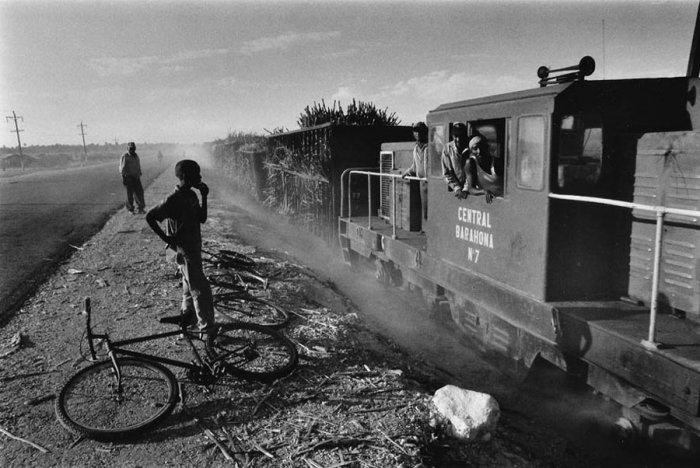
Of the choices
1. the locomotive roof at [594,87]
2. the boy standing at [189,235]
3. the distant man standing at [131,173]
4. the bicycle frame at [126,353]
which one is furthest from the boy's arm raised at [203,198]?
the distant man standing at [131,173]

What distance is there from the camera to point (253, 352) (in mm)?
4613

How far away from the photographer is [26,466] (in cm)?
357

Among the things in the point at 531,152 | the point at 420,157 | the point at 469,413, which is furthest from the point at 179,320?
the point at 420,157

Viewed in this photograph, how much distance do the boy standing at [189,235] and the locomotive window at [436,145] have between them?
3.12 metres

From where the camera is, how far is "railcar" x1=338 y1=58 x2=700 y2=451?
147 inches

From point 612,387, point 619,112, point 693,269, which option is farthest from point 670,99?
point 612,387

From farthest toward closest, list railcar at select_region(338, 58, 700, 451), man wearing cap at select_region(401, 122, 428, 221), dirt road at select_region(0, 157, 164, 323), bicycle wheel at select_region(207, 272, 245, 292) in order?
dirt road at select_region(0, 157, 164, 323) → man wearing cap at select_region(401, 122, 428, 221) → bicycle wheel at select_region(207, 272, 245, 292) → railcar at select_region(338, 58, 700, 451)

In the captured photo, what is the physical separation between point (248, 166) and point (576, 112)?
2076 cm

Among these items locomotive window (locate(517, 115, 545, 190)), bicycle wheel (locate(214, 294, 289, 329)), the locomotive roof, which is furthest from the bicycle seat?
the locomotive roof

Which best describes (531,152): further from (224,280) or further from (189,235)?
(224,280)

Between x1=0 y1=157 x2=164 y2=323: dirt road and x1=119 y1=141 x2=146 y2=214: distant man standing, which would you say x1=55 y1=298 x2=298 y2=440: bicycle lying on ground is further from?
x1=119 y1=141 x2=146 y2=214: distant man standing

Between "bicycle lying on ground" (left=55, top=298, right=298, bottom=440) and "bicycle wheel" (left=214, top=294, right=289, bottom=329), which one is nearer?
"bicycle lying on ground" (left=55, top=298, right=298, bottom=440)

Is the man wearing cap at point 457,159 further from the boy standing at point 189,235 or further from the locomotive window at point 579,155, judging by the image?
the boy standing at point 189,235

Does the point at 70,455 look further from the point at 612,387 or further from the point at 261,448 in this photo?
the point at 612,387
